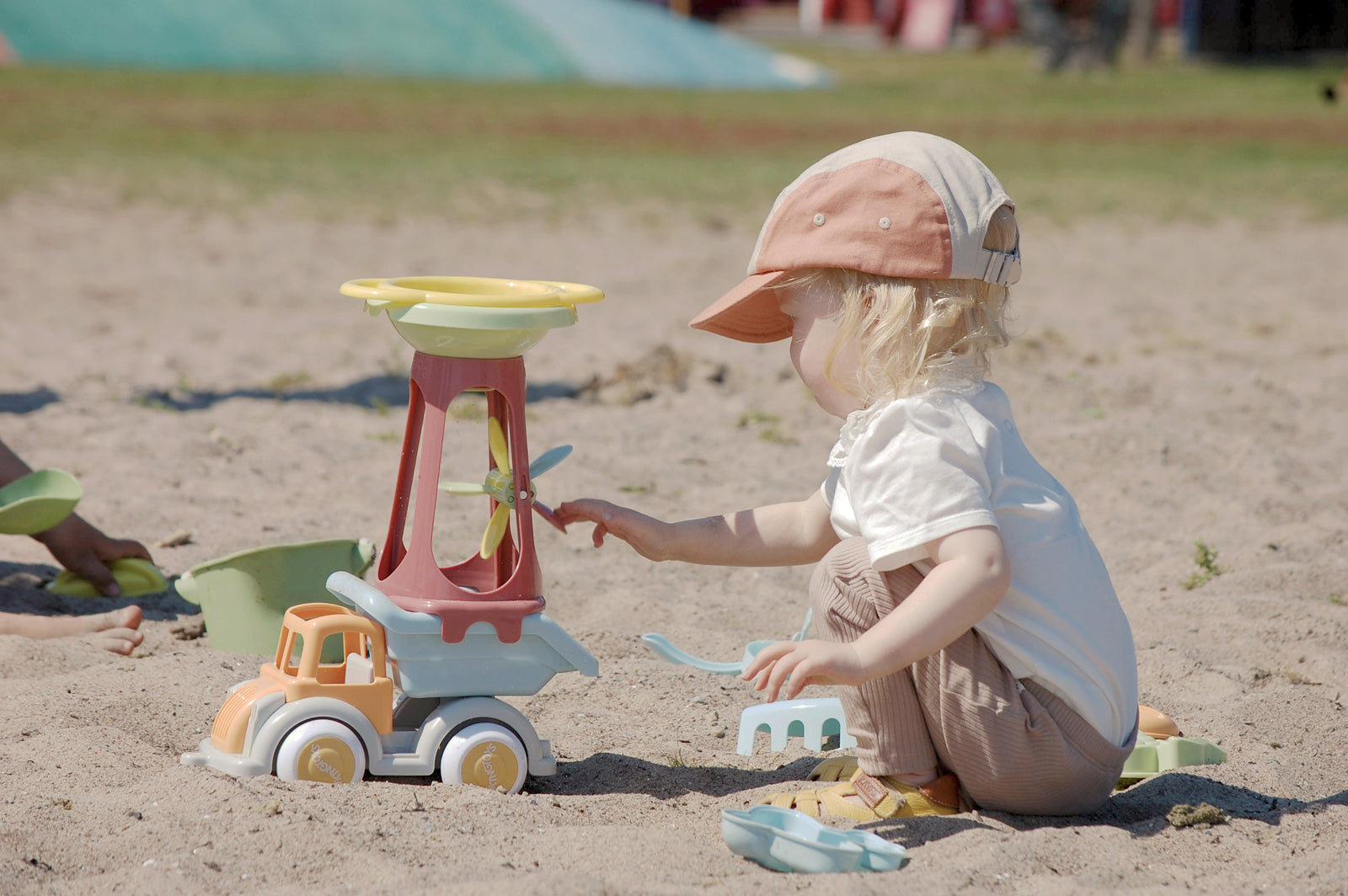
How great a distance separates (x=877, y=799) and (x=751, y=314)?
799 millimetres

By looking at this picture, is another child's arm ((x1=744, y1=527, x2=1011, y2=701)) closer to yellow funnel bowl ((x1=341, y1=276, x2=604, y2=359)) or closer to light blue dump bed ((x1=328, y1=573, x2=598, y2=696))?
light blue dump bed ((x1=328, y1=573, x2=598, y2=696))

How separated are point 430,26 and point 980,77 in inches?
370

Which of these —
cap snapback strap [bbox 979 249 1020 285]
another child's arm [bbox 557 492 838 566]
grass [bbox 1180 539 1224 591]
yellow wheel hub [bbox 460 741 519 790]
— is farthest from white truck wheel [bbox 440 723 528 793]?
grass [bbox 1180 539 1224 591]

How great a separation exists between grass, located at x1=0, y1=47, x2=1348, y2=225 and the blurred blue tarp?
1942 mm

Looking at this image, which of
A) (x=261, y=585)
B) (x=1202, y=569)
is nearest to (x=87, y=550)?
(x=261, y=585)

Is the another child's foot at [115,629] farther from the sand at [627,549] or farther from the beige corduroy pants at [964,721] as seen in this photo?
the beige corduroy pants at [964,721]

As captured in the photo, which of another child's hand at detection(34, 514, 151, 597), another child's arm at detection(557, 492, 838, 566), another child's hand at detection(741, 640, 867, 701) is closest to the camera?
another child's hand at detection(741, 640, 867, 701)

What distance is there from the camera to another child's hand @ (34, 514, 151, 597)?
3168mm

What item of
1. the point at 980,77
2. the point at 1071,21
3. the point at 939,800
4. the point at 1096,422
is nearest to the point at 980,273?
the point at 939,800

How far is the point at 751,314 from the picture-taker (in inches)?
91.4

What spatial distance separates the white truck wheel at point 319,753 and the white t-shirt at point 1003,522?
0.85m

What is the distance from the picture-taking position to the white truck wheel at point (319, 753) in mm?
2189

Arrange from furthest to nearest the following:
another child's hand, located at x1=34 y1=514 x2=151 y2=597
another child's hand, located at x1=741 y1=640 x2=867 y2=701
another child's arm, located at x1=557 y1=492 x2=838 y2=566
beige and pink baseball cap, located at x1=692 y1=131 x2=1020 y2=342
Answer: another child's hand, located at x1=34 y1=514 x2=151 y2=597, another child's arm, located at x1=557 y1=492 x2=838 y2=566, beige and pink baseball cap, located at x1=692 y1=131 x2=1020 y2=342, another child's hand, located at x1=741 y1=640 x2=867 y2=701

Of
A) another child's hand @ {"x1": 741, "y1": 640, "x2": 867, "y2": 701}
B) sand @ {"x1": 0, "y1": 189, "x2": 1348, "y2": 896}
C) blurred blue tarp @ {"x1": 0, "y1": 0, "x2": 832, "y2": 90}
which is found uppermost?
blurred blue tarp @ {"x1": 0, "y1": 0, "x2": 832, "y2": 90}
